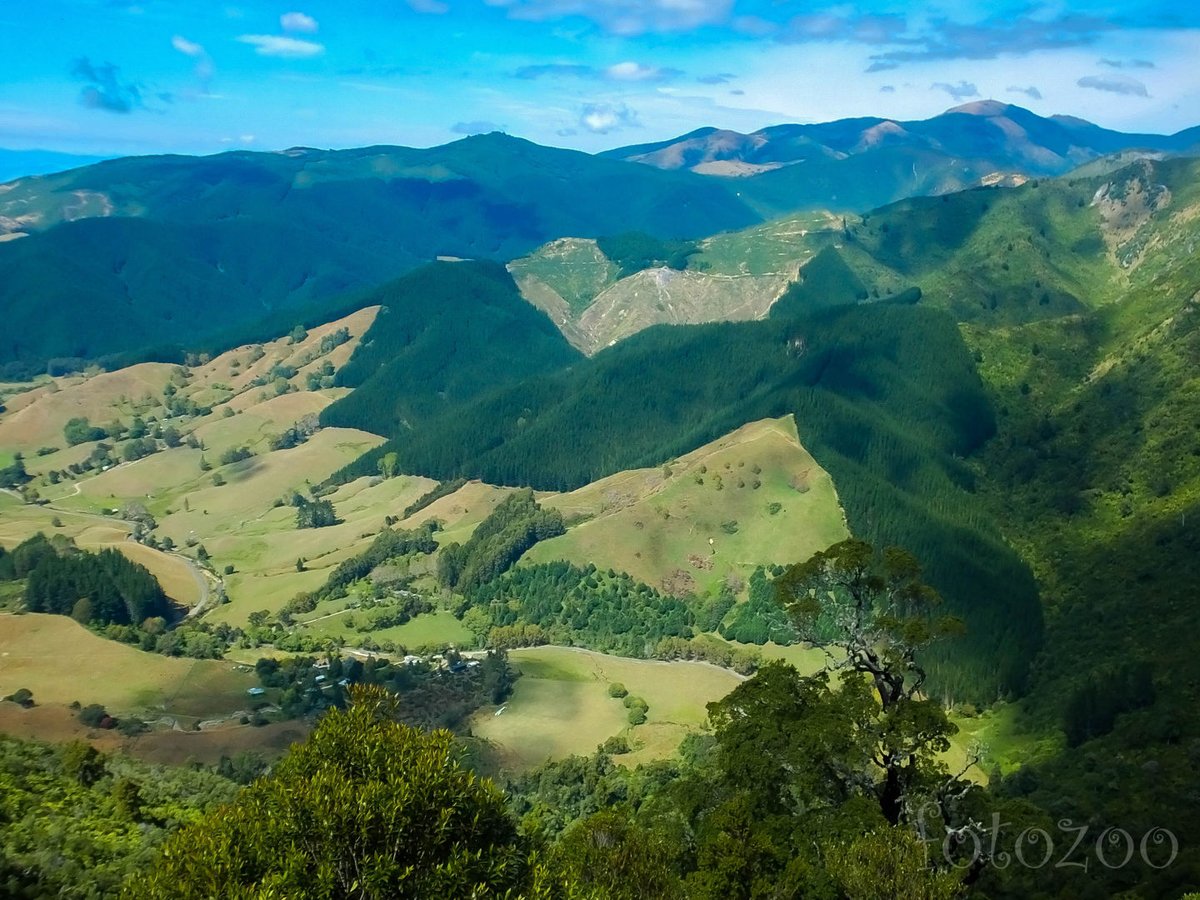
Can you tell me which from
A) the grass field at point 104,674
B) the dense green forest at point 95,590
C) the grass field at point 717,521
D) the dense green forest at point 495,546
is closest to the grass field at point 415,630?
the dense green forest at point 495,546

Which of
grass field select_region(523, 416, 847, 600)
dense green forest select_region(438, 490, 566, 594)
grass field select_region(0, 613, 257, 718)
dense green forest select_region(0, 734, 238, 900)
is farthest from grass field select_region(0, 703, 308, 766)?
grass field select_region(523, 416, 847, 600)

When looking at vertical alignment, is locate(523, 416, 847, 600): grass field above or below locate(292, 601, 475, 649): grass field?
above

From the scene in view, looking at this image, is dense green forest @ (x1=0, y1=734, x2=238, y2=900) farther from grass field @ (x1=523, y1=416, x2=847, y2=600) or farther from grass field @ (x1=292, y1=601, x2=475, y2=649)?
grass field @ (x1=523, y1=416, x2=847, y2=600)

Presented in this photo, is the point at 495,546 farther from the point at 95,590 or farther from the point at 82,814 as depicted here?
the point at 82,814

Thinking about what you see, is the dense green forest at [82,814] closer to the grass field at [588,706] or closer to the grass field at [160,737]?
the grass field at [160,737]

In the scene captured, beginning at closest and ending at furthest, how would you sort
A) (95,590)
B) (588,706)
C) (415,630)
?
(588,706) < (95,590) < (415,630)

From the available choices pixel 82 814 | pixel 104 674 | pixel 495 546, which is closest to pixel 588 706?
pixel 495 546
